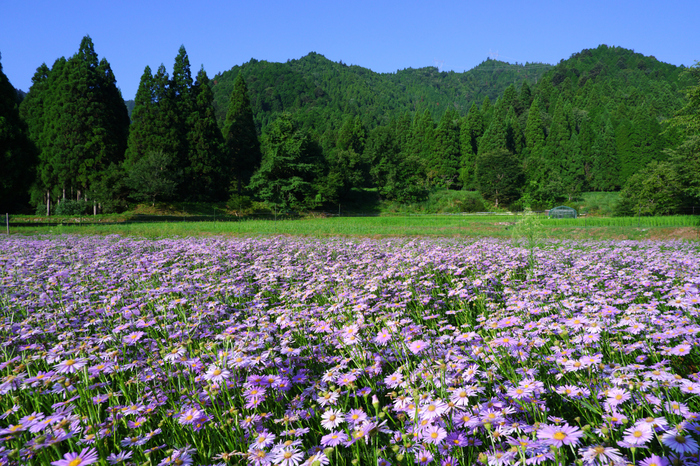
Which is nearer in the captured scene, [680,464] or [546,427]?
[680,464]

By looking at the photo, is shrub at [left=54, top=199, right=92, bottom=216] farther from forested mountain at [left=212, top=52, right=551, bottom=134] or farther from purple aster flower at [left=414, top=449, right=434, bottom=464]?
forested mountain at [left=212, top=52, right=551, bottom=134]

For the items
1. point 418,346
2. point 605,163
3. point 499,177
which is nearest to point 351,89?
point 499,177

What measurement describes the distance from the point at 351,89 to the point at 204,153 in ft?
341

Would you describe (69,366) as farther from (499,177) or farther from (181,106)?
(499,177)

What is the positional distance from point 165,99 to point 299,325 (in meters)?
34.0

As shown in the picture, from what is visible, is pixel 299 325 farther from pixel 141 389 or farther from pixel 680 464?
pixel 680 464

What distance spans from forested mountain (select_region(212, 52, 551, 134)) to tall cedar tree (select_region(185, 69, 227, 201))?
37605 millimetres

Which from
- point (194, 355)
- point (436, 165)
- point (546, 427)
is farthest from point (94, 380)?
point (436, 165)

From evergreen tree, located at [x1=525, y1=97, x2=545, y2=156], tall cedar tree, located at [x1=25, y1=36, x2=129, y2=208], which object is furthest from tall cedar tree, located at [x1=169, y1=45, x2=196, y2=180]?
evergreen tree, located at [x1=525, y1=97, x2=545, y2=156]

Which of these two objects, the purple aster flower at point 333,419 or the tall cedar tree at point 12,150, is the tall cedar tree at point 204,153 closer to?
the tall cedar tree at point 12,150

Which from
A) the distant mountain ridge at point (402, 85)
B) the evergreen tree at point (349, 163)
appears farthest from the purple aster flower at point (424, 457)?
the distant mountain ridge at point (402, 85)

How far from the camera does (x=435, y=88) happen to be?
157 meters

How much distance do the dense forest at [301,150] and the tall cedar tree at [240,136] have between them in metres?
0.14

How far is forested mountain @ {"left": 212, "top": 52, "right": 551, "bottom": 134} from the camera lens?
9475cm
